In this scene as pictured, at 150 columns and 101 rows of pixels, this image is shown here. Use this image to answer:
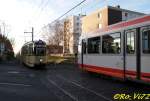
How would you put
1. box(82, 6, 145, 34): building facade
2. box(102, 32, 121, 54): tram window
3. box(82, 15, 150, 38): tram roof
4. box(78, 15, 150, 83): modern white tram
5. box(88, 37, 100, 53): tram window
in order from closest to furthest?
box(78, 15, 150, 83): modern white tram, box(82, 15, 150, 38): tram roof, box(102, 32, 121, 54): tram window, box(88, 37, 100, 53): tram window, box(82, 6, 145, 34): building facade

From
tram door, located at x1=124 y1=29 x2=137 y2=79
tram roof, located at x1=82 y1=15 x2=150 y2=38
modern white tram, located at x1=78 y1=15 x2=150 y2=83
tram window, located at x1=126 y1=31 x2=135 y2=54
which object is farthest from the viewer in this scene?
tram window, located at x1=126 y1=31 x2=135 y2=54

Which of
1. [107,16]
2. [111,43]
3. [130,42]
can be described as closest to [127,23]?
[130,42]

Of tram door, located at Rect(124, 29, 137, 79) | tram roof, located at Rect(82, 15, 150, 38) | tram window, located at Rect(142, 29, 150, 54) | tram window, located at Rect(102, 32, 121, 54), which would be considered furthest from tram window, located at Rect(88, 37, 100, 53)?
tram window, located at Rect(142, 29, 150, 54)

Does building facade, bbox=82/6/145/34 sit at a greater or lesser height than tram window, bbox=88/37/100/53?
greater

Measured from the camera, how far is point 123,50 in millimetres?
17766

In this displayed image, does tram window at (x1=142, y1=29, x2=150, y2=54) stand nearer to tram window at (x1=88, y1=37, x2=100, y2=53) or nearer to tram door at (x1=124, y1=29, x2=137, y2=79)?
tram door at (x1=124, y1=29, x2=137, y2=79)

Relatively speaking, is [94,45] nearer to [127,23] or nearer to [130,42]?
[127,23]

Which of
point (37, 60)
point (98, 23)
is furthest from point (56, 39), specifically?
point (37, 60)

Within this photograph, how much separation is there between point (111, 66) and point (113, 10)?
69.5 meters

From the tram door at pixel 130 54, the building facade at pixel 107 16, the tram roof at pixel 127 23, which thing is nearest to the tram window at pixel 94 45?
the tram roof at pixel 127 23

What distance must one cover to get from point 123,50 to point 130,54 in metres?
1.04

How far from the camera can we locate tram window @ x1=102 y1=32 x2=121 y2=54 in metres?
18.6

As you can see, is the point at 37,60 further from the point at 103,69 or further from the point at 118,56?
the point at 118,56

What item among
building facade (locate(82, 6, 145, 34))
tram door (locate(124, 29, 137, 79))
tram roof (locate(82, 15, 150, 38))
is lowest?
tram door (locate(124, 29, 137, 79))
